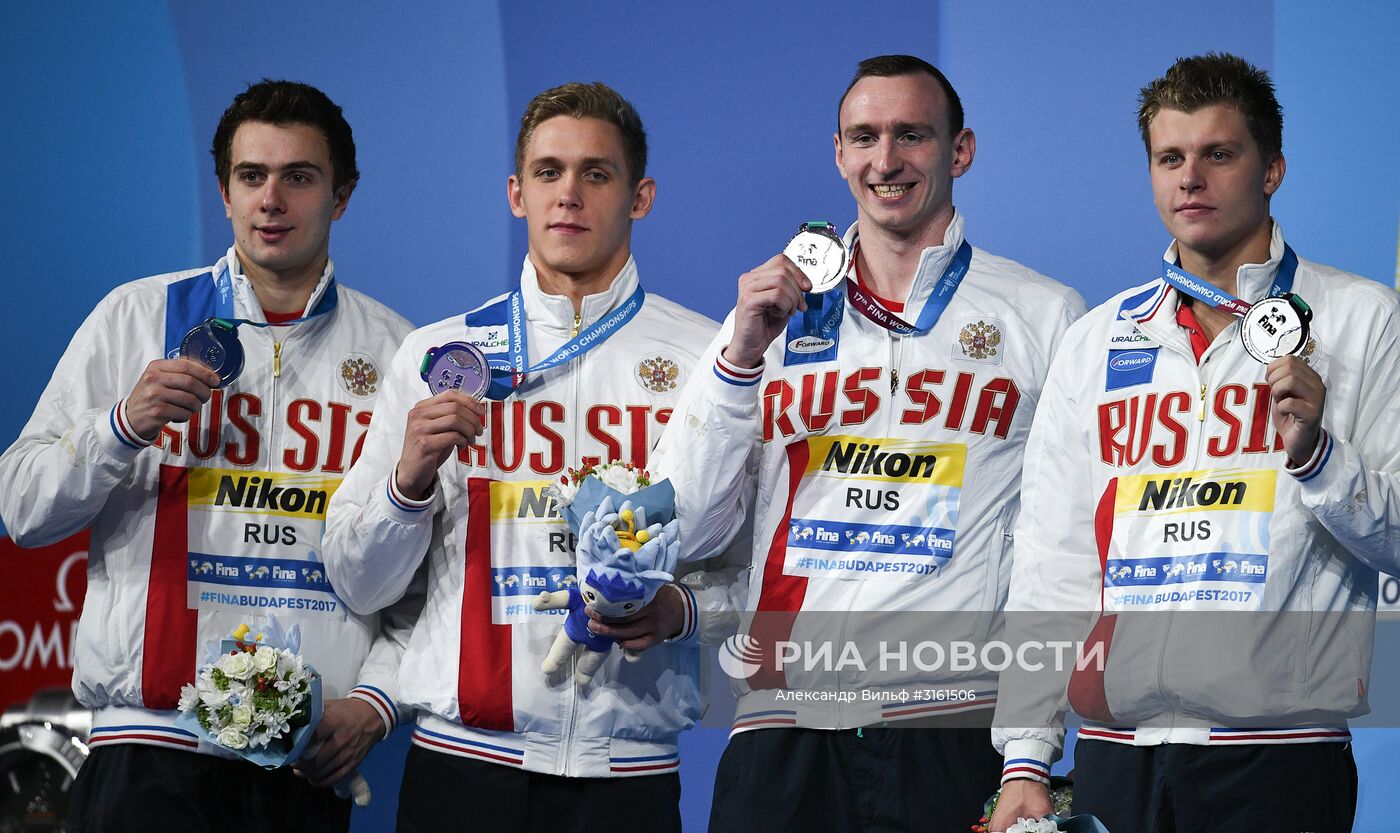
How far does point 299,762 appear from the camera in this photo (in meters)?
3.72

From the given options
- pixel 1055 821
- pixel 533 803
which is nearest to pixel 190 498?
pixel 533 803

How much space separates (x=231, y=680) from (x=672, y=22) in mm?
2370

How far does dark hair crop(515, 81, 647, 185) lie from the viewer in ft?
12.8

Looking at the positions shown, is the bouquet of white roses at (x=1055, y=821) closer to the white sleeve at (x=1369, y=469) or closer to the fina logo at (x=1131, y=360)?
the white sleeve at (x=1369, y=469)

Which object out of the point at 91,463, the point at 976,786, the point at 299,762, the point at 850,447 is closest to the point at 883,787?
the point at 976,786

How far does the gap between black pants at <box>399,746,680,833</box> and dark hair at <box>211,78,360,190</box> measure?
5.10 ft

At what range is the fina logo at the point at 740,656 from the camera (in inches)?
140

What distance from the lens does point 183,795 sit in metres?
3.74

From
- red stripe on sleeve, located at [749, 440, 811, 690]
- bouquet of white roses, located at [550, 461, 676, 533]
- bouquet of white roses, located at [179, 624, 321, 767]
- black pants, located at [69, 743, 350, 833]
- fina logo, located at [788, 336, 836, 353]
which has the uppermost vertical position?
fina logo, located at [788, 336, 836, 353]

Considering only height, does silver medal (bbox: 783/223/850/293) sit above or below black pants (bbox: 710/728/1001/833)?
above

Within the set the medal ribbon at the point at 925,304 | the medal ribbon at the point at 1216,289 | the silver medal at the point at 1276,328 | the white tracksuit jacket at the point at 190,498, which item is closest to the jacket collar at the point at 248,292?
the white tracksuit jacket at the point at 190,498

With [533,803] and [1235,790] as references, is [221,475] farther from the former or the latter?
[1235,790]

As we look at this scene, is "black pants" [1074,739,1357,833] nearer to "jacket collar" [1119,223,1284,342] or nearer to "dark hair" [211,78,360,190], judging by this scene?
"jacket collar" [1119,223,1284,342]

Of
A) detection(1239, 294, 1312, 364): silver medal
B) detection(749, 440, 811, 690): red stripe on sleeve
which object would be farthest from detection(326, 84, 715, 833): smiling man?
detection(1239, 294, 1312, 364): silver medal
